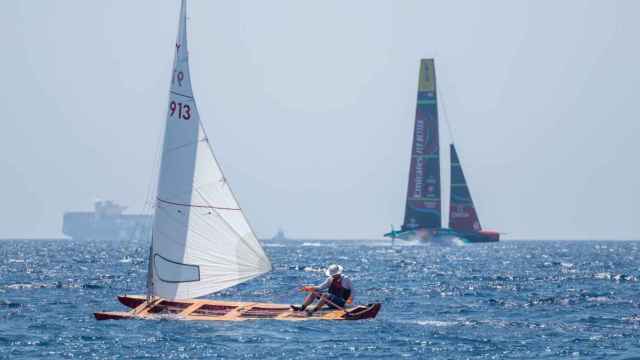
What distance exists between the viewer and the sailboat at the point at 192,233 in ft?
129

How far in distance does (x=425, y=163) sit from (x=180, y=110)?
109 metres

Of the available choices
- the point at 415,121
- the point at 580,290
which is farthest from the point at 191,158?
the point at 415,121

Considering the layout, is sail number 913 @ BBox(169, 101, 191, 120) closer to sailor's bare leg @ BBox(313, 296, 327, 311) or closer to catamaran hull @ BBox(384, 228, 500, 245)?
sailor's bare leg @ BBox(313, 296, 327, 311)

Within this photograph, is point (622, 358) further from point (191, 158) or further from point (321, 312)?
point (191, 158)

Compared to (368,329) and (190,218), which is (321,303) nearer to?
(368,329)

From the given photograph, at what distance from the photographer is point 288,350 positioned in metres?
32.9

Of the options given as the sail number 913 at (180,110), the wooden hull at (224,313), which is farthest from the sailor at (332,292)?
the sail number 913 at (180,110)

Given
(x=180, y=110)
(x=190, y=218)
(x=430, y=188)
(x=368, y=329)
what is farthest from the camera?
(x=430, y=188)

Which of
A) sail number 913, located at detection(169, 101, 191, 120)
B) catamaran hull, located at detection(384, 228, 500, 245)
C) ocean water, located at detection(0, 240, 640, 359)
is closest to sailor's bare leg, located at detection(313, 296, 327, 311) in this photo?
ocean water, located at detection(0, 240, 640, 359)

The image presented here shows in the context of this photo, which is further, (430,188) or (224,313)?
(430,188)

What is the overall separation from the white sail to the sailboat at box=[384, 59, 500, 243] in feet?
355

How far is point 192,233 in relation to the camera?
3944 cm

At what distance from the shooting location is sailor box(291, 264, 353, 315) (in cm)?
3916

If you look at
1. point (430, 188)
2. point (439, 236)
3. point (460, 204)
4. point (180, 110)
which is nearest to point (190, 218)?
point (180, 110)
